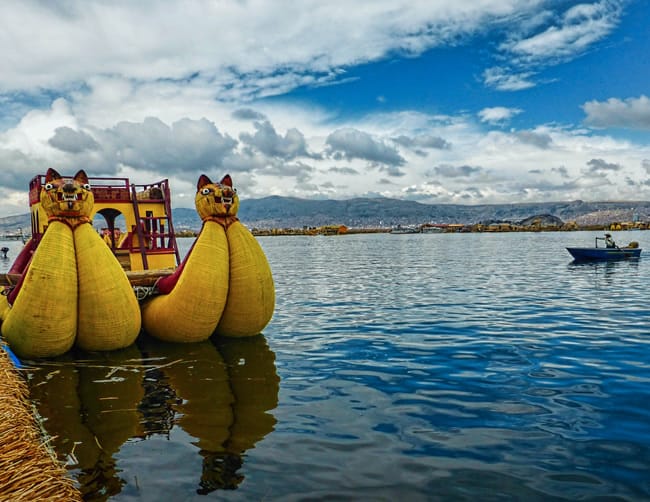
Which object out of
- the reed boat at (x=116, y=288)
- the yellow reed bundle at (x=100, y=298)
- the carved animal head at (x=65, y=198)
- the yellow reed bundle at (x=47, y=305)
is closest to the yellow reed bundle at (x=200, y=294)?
the reed boat at (x=116, y=288)

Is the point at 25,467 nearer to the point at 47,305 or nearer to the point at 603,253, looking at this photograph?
the point at 47,305

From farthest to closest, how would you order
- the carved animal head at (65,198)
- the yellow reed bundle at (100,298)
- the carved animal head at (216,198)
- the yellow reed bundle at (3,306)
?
the yellow reed bundle at (3,306)
the carved animal head at (216,198)
the carved animal head at (65,198)
the yellow reed bundle at (100,298)

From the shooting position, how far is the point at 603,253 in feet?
134

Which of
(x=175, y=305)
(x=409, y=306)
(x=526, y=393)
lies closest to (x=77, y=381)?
(x=175, y=305)

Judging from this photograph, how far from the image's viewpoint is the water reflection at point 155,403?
7.01m

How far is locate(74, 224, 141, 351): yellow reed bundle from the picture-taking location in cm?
1238

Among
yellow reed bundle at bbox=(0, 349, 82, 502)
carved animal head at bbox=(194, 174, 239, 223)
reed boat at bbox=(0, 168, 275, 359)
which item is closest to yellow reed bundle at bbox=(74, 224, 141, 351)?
reed boat at bbox=(0, 168, 275, 359)

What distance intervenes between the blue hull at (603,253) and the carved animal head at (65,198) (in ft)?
125

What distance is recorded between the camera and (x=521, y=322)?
16578 millimetres

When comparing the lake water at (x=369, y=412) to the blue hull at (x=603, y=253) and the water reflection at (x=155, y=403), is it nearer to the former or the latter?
the water reflection at (x=155, y=403)

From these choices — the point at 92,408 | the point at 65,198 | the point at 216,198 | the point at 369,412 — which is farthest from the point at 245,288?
the point at 369,412

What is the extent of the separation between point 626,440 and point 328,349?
7684 millimetres

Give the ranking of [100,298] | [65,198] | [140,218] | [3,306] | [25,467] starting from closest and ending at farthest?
[25,467] → [100,298] → [65,198] → [3,306] → [140,218]

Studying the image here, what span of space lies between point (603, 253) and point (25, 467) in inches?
1731
